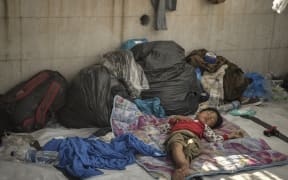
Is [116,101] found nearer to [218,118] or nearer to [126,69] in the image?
[126,69]

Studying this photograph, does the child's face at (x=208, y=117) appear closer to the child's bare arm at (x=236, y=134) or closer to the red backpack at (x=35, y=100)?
the child's bare arm at (x=236, y=134)

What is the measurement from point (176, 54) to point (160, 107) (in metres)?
0.73

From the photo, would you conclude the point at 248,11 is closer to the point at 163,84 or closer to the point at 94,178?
the point at 163,84

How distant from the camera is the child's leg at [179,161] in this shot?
4062 mm

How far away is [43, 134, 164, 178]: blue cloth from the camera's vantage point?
4156mm

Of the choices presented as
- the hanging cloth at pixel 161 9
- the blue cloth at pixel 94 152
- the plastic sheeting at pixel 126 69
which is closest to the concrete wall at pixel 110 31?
the hanging cloth at pixel 161 9

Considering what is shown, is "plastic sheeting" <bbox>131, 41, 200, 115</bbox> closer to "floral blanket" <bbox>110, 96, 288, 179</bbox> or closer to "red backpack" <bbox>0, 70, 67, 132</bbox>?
"floral blanket" <bbox>110, 96, 288, 179</bbox>

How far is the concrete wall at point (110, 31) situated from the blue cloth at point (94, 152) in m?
1.22

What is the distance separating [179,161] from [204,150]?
50 cm

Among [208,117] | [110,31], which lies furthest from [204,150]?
[110,31]

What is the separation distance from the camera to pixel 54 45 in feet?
17.9

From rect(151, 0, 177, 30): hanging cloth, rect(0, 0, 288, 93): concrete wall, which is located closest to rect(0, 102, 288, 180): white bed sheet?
rect(0, 0, 288, 93): concrete wall

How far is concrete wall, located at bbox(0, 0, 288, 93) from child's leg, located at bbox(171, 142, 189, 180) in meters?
1.83

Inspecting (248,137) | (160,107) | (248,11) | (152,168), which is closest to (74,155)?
(152,168)
